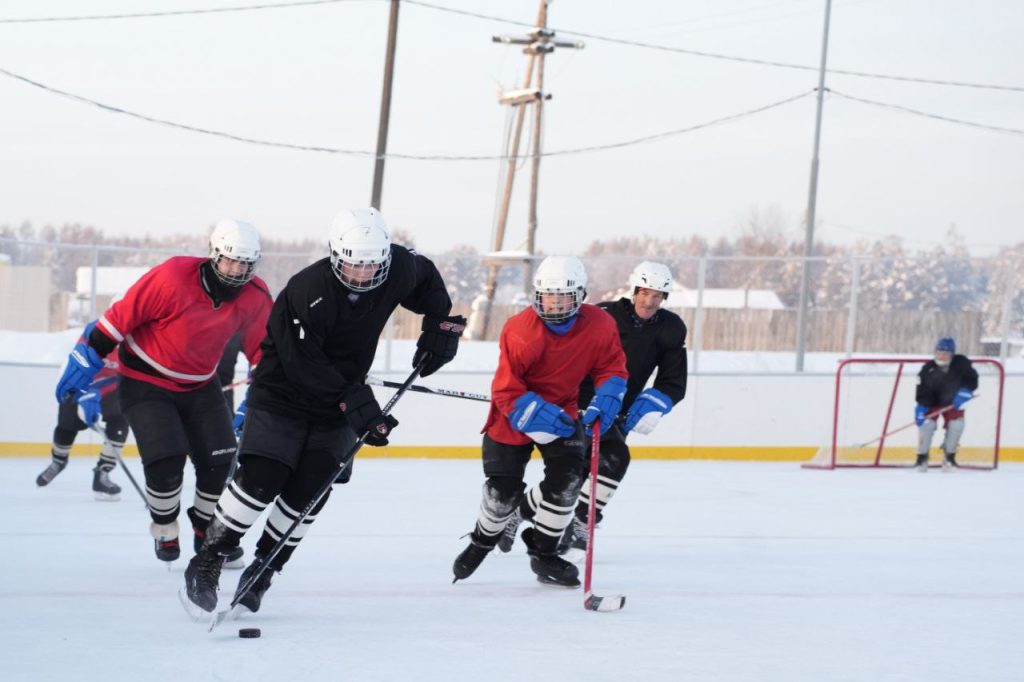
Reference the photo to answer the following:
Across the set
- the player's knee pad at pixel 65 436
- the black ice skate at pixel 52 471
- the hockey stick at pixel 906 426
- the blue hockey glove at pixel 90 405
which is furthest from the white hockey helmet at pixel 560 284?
the hockey stick at pixel 906 426

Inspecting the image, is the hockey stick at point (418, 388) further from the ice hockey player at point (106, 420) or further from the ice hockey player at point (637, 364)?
the ice hockey player at point (106, 420)

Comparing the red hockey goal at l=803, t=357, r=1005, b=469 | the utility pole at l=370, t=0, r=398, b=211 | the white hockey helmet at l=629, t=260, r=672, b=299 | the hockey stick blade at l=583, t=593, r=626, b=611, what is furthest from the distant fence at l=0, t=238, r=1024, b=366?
the utility pole at l=370, t=0, r=398, b=211

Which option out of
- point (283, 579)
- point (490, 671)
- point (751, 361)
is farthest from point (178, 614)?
point (751, 361)

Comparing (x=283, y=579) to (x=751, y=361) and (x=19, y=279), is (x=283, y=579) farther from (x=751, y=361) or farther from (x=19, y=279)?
(x=751, y=361)

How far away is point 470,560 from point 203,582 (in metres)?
1.10

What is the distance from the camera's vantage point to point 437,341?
424 cm

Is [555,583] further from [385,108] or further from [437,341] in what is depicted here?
[385,108]

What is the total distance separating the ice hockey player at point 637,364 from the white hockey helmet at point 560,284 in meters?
0.71

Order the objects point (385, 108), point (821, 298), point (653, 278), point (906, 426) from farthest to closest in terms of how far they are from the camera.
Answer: point (385, 108), point (821, 298), point (906, 426), point (653, 278)

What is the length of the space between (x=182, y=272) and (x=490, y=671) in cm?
190

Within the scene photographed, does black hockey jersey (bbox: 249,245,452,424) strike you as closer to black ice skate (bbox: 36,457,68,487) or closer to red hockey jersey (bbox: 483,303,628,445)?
red hockey jersey (bbox: 483,303,628,445)

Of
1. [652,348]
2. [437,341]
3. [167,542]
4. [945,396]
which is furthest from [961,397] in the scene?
[167,542]

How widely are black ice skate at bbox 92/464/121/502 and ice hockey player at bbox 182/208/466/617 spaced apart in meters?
3.28

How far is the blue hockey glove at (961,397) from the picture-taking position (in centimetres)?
1027
